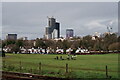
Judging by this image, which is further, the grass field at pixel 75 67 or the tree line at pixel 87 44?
the tree line at pixel 87 44

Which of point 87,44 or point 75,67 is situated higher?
point 87,44

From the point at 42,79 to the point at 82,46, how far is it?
3325 inches

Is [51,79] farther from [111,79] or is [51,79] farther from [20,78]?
[111,79]

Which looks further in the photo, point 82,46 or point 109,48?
point 82,46

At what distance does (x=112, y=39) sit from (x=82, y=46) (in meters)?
14.0

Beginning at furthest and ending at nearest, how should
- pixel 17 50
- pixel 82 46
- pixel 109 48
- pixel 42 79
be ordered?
1. pixel 82 46
2. pixel 109 48
3. pixel 17 50
4. pixel 42 79

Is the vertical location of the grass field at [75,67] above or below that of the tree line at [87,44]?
below

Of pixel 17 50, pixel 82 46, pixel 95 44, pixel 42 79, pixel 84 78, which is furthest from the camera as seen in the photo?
pixel 82 46

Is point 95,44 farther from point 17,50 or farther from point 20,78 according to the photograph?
point 20,78

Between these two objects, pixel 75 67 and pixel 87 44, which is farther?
pixel 87 44

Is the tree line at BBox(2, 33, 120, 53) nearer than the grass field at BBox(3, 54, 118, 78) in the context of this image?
No

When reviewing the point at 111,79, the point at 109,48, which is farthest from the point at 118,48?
the point at 111,79

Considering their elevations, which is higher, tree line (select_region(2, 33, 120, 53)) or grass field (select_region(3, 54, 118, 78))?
tree line (select_region(2, 33, 120, 53))

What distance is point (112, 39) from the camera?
94500 mm
